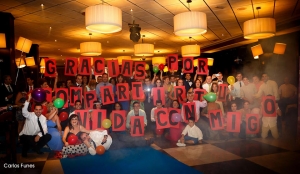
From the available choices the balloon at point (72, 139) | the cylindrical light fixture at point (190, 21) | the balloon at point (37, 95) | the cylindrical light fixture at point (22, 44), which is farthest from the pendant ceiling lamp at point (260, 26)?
the cylindrical light fixture at point (22, 44)

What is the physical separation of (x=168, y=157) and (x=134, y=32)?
384 centimetres

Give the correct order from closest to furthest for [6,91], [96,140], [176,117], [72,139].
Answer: [72,139] → [96,140] → [176,117] → [6,91]

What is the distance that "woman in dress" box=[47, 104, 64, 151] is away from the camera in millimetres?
4773

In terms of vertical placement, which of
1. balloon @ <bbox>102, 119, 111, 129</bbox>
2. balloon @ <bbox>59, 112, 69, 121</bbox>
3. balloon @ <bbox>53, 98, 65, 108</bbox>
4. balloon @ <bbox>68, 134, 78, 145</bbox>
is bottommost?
balloon @ <bbox>68, 134, 78, 145</bbox>

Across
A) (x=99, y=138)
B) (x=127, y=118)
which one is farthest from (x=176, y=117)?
(x=99, y=138)

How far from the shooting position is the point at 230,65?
1274 cm

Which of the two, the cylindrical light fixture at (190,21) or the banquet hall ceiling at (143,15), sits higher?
the banquet hall ceiling at (143,15)

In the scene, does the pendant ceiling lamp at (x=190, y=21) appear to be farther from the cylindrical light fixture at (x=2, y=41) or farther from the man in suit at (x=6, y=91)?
the cylindrical light fixture at (x=2, y=41)

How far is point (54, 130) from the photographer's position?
4.96m

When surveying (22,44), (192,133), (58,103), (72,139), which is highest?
(22,44)

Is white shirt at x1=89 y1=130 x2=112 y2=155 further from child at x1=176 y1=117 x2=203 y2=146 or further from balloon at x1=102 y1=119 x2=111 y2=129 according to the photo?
child at x1=176 y1=117 x2=203 y2=146

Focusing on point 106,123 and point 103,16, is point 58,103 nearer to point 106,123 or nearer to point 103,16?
point 106,123

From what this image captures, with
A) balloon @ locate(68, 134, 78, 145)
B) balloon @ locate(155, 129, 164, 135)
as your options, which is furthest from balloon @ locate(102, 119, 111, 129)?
balloon @ locate(155, 129, 164, 135)

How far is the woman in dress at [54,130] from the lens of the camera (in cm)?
477
